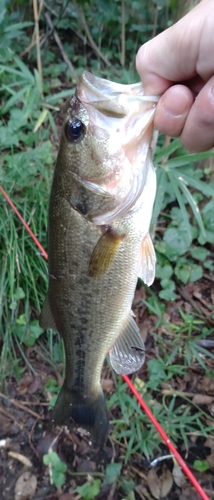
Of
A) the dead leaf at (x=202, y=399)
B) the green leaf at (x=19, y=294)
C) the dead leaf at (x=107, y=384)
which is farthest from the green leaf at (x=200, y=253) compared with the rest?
the green leaf at (x=19, y=294)

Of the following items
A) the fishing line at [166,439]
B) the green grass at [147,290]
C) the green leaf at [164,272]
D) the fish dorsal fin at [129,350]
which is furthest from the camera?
the green leaf at [164,272]

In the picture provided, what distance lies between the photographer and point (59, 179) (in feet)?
4.15

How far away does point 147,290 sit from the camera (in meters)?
2.62

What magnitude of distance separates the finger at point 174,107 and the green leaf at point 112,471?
1.72 m

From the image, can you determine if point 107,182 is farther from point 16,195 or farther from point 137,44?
point 137,44

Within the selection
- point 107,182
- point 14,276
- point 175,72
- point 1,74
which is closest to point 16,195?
point 14,276

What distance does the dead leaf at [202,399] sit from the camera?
2305mm

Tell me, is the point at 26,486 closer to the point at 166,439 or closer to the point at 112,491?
the point at 112,491

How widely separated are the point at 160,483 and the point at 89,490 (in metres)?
0.36

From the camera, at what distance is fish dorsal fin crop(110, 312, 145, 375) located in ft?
4.63

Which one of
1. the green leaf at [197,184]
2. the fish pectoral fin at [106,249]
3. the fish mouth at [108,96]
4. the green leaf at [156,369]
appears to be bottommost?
the green leaf at [156,369]

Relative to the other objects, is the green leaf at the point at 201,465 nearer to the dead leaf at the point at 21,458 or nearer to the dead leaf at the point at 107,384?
the dead leaf at the point at 107,384

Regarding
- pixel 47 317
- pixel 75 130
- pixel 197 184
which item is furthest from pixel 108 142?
pixel 197 184

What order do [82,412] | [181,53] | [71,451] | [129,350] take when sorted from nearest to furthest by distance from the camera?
1. [181,53]
2. [129,350]
3. [82,412]
4. [71,451]
